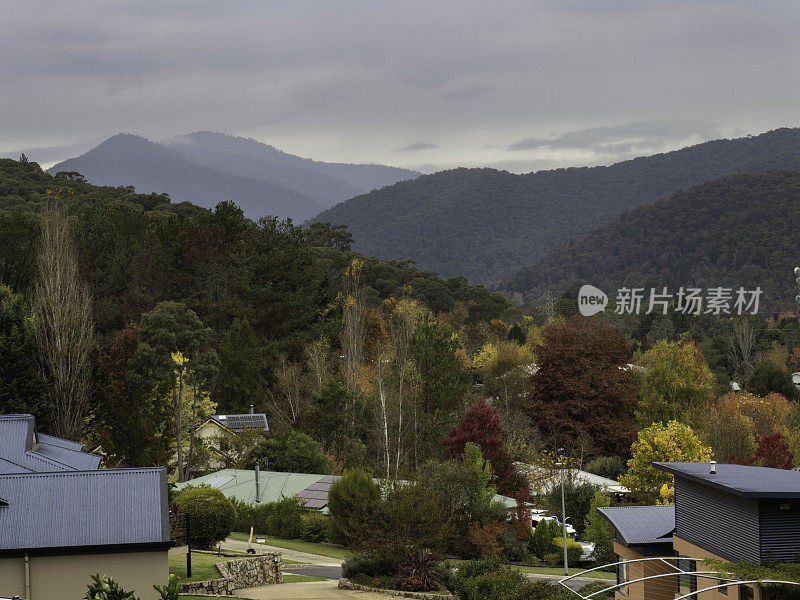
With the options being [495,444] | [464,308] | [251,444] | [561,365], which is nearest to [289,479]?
[251,444]

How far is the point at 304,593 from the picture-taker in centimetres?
2445

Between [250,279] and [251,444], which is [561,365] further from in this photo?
[250,279]

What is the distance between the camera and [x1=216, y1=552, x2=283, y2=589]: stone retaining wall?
82.1ft

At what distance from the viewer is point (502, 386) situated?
67.5m

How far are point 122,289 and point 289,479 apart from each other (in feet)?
77.1

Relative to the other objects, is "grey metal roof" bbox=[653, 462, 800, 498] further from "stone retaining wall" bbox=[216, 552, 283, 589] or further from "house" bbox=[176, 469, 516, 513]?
"house" bbox=[176, 469, 516, 513]

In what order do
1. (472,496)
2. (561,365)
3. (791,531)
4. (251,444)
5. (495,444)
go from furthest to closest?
(561,365) < (251,444) < (495,444) < (472,496) < (791,531)

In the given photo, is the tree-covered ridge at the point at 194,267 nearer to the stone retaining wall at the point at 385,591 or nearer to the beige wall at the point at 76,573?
the stone retaining wall at the point at 385,591

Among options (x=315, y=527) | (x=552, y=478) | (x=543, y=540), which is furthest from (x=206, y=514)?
(x=552, y=478)

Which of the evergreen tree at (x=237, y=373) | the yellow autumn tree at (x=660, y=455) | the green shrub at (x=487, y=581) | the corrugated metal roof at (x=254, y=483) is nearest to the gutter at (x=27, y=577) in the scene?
the green shrub at (x=487, y=581)

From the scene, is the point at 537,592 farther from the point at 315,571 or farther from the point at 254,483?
the point at 254,483

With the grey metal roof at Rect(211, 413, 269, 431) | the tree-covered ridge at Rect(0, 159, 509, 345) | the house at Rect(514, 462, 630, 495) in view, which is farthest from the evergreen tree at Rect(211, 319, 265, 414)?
the house at Rect(514, 462, 630, 495)

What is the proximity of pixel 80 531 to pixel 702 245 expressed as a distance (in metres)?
140

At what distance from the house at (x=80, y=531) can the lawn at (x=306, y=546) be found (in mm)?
17067
